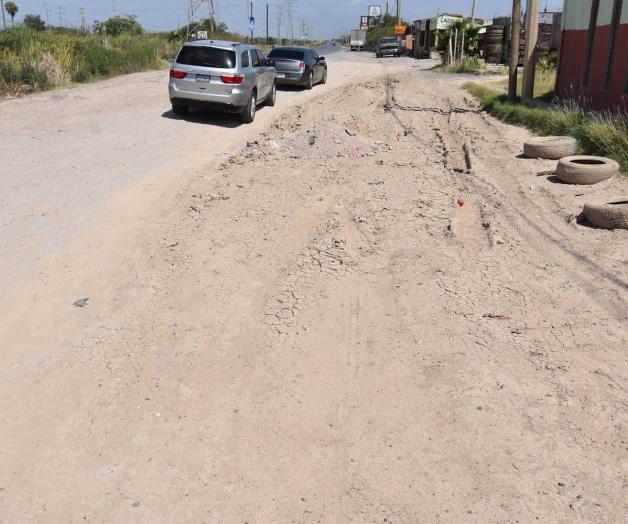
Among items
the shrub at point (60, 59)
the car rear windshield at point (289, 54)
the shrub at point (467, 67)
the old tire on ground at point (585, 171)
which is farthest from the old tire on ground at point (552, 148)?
the shrub at point (467, 67)

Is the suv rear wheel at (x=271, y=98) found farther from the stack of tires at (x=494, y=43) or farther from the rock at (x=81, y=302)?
the stack of tires at (x=494, y=43)

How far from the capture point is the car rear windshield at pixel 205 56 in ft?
49.9

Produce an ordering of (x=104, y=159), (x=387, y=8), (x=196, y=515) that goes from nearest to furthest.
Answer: (x=196, y=515)
(x=104, y=159)
(x=387, y=8)

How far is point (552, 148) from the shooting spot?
12.0 m

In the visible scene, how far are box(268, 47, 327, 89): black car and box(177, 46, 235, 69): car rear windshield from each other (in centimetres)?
844

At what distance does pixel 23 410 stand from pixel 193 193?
557 centimetres

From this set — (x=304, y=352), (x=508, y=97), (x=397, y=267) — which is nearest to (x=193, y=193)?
(x=397, y=267)

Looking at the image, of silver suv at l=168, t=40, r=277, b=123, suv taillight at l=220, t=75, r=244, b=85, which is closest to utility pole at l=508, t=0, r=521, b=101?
silver suv at l=168, t=40, r=277, b=123

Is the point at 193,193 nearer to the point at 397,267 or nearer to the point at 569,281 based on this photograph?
the point at 397,267

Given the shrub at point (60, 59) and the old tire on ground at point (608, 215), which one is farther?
the shrub at point (60, 59)

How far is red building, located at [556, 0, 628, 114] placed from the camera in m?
14.3

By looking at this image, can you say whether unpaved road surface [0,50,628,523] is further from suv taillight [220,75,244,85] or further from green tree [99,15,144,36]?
green tree [99,15,144,36]

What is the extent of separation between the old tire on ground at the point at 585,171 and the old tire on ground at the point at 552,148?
4.83 ft

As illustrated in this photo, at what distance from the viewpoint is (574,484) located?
3674 millimetres
